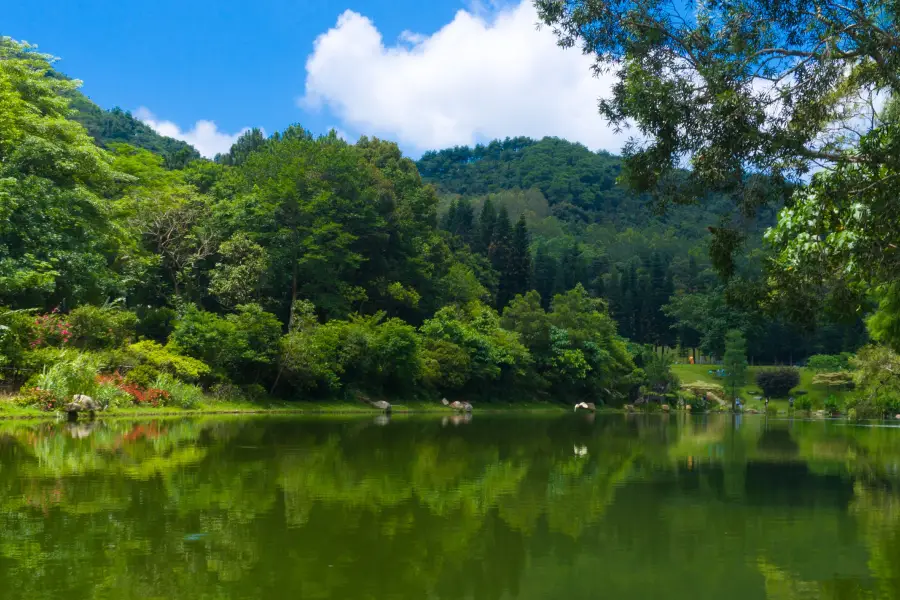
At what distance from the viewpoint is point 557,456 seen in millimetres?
16641

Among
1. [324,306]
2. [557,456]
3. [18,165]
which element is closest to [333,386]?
[324,306]

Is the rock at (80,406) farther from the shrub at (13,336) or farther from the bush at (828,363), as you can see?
the bush at (828,363)

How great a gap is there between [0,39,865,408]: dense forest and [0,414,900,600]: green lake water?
14.6ft

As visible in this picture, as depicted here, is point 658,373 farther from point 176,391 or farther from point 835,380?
point 176,391

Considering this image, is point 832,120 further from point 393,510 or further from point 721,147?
point 393,510

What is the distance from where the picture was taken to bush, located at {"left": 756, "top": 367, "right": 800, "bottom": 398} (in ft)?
256

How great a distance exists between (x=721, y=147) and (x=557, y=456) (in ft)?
26.7

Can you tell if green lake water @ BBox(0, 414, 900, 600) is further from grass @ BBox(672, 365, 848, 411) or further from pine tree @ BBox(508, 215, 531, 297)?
grass @ BBox(672, 365, 848, 411)

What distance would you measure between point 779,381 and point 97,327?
69.9m

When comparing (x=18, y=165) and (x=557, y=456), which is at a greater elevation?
(x=18, y=165)

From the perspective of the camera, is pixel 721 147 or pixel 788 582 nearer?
pixel 788 582

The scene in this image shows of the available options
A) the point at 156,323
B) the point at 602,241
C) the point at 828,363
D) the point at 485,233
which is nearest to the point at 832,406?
the point at 828,363

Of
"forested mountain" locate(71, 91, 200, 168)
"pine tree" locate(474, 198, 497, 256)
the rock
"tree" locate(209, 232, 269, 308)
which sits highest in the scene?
"forested mountain" locate(71, 91, 200, 168)

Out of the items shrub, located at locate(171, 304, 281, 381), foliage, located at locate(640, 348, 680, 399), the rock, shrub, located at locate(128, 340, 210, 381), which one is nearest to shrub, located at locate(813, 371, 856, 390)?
foliage, located at locate(640, 348, 680, 399)
